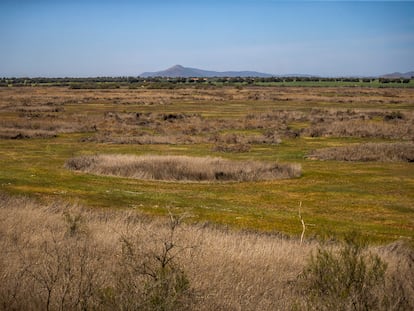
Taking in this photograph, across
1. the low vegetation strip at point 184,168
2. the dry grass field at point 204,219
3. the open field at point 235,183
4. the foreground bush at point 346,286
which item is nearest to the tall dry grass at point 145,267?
the dry grass field at point 204,219

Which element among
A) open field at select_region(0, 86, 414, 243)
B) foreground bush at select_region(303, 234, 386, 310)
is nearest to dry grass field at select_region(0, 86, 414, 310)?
foreground bush at select_region(303, 234, 386, 310)

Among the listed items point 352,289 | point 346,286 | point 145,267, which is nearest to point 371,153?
point 346,286

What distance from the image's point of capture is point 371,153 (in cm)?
4503

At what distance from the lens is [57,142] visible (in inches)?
2195

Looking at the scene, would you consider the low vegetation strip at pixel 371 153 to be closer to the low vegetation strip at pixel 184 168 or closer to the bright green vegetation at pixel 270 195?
the bright green vegetation at pixel 270 195

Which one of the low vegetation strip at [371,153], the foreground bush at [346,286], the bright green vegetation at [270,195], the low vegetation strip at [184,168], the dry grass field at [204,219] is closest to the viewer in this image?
the foreground bush at [346,286]

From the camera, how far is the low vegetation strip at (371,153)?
144ft

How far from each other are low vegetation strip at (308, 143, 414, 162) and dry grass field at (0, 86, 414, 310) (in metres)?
0.19

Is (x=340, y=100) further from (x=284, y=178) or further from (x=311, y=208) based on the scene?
(x=311, y=208)

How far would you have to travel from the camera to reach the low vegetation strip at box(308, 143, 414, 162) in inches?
1734

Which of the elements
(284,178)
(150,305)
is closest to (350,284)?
(150,305)

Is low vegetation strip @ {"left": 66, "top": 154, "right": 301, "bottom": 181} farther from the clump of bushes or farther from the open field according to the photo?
the clump of bushes

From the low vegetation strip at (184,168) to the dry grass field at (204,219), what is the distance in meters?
0.12

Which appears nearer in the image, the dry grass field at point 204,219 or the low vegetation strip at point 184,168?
the dry grass field at point 204,219
